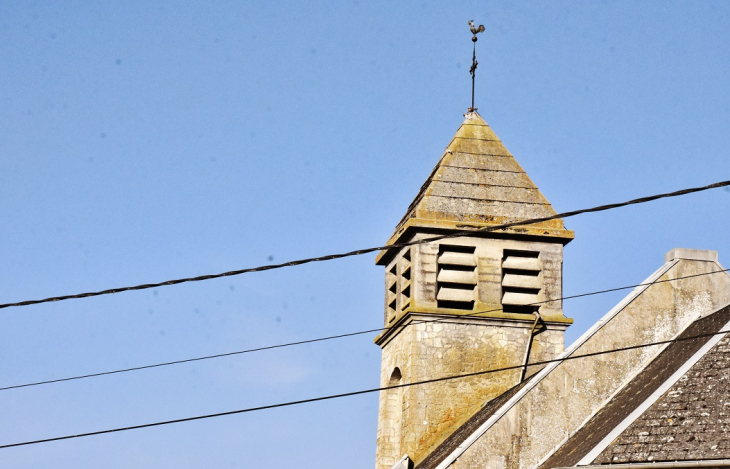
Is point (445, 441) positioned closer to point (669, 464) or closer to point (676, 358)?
point (676, 358)

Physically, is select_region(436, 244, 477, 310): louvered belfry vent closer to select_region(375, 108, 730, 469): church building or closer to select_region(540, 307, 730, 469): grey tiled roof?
select_region(375, 108, 730, 469): church building

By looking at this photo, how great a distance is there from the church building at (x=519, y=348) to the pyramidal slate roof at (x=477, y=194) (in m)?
0.03

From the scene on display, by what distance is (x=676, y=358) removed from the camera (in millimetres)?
19734

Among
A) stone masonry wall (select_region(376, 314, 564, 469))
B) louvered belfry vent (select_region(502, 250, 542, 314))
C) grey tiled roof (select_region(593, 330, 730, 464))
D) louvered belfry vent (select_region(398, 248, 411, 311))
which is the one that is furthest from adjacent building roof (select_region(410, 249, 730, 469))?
louvered belfry vent (select_region(398, 248, 411, 311))

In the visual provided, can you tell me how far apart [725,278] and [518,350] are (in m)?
4.18

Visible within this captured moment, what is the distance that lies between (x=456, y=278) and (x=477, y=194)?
72.5 inches

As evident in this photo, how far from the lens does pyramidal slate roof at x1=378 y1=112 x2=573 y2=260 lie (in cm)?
2488

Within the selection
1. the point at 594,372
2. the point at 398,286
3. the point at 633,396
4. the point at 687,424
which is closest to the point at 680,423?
the point at 687,424

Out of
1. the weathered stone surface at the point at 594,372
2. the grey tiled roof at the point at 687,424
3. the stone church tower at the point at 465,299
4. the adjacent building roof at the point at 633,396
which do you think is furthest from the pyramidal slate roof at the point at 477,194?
the grey tiled roof at the point at 687,424

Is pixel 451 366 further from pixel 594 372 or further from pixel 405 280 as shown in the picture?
pixel 594 372

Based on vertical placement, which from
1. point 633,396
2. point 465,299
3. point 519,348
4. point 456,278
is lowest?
point 633,396

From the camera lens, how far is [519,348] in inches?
957

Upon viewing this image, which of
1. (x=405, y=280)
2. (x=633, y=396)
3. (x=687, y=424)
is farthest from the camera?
(x=405, y=280)

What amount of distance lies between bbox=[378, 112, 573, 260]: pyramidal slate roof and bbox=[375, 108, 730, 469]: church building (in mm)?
26
